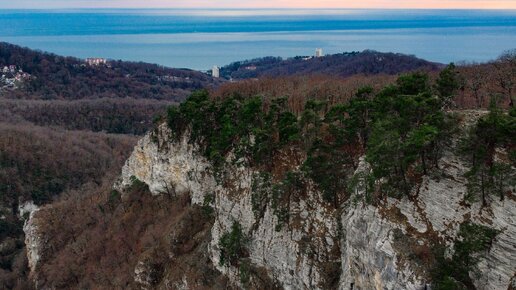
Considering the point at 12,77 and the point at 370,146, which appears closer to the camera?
the point at 370,146

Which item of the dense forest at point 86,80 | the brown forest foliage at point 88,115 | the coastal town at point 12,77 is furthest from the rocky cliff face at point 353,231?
the coastal town at point 12,77

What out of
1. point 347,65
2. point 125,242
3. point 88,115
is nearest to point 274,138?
point 125,242

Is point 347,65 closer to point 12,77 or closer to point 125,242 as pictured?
point 125,242

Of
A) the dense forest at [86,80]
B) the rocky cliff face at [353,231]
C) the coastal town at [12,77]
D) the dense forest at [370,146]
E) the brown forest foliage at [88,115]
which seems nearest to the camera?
the rocky cliff face at [353,231]

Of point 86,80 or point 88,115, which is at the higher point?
point 86,80

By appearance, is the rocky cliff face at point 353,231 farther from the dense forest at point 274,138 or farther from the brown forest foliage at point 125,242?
the brown forest foliage at point 125,242

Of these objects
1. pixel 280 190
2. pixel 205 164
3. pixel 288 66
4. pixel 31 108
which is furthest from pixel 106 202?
pixel 288 66

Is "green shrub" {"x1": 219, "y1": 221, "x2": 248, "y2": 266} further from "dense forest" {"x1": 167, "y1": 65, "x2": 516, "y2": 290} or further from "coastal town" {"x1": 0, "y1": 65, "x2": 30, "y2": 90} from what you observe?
"coastal town" {"x1": 0, "y1": 65, "x2": 30, "y2": 90}
